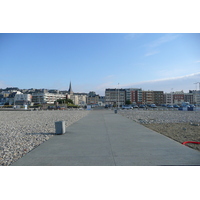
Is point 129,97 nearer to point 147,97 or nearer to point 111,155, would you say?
point 147,97

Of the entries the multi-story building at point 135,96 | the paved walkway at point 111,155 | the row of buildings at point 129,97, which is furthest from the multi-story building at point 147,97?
the paved walkway at point 111,155

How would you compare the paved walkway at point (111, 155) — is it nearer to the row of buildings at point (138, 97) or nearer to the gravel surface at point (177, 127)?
the gravel surface at point (177, 127)

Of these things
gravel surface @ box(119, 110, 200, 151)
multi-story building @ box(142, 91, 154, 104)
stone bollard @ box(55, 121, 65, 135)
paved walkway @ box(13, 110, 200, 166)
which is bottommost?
gravel surface @ box(119, 110, 200, 151)

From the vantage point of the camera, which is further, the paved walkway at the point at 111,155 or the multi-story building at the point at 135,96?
the multi-story building at the point at 135,96

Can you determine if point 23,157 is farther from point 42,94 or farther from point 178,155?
point 42,94

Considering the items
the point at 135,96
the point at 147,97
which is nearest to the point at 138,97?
the point at 135,96

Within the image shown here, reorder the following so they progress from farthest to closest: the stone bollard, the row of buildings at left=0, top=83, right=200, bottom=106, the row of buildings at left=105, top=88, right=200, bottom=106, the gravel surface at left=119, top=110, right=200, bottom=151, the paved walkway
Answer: the row of buildings at left=0, top=83, right=200, bottom=106 < the row of buildings at left=105, top=88, right=200, bottom=106 < the stone bollard < the gravel surface at left=119, top=110, right=200, bottom=151 < the paved walkway

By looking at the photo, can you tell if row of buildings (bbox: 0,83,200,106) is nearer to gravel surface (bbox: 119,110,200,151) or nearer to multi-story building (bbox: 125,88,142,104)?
multi-story building (bbox: 125,88,142,104)

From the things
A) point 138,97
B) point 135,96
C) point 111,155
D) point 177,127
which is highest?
point 135,96

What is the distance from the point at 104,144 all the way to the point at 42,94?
481ft

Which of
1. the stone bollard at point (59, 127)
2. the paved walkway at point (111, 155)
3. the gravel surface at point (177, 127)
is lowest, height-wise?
the gravel surface at point (177, 127)

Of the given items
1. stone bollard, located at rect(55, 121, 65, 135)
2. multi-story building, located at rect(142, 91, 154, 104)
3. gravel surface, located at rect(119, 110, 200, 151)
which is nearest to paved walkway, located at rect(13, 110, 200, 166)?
gravel surface, located at rect(119, 110, 200, 151)

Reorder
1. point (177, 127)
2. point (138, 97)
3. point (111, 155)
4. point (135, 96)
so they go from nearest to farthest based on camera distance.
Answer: point (111, 155)
point (177, 127)
point (138, 97)
point (135, 96)

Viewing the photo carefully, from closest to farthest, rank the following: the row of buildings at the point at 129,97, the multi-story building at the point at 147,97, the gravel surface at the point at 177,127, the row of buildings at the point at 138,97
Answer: the gravel surface at the point at 177,127
the row of buildings at the point at 138,97
the row of buildings at the point at 129,97
the multi-story building at the point at 147,97
